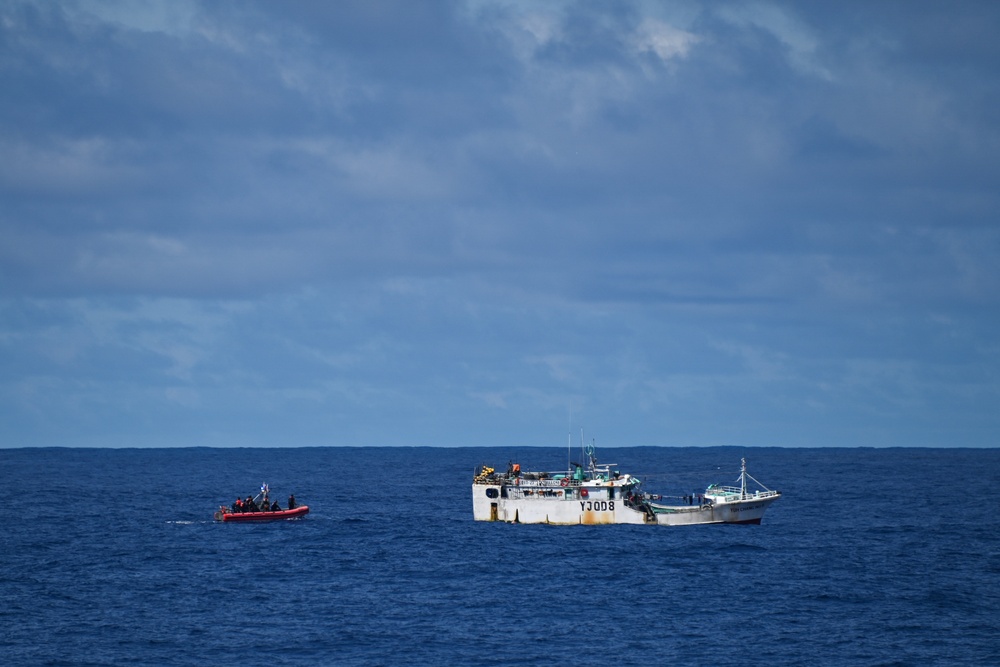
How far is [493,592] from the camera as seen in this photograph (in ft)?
254

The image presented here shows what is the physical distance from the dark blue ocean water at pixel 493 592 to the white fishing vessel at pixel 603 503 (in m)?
1.59

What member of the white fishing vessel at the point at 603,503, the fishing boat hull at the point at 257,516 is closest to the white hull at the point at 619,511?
the white fishing vessel at the point at 603,503

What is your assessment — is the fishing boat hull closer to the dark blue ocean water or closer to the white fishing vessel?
the dark blue ocean water

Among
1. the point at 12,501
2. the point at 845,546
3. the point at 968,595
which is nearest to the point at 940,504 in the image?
the point at 845,546

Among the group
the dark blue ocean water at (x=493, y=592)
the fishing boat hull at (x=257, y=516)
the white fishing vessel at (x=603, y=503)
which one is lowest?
the dark blue ocean water at (x=493, y=592)

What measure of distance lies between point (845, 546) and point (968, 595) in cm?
2461

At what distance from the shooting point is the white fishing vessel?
108688 millimetres

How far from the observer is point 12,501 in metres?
155

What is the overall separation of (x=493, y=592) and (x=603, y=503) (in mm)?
32902

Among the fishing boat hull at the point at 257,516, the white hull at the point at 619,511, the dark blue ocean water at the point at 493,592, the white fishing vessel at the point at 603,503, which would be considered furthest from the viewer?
the fishing boat hull at the point at 257,516

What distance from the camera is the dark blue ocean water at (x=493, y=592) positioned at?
200 feet

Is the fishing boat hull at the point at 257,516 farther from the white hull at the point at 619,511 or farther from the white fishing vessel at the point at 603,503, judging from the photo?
the white hull at the point at 619,511

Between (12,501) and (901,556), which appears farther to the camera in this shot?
(12,501)

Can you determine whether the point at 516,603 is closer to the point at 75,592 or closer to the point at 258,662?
the point at 258,662
